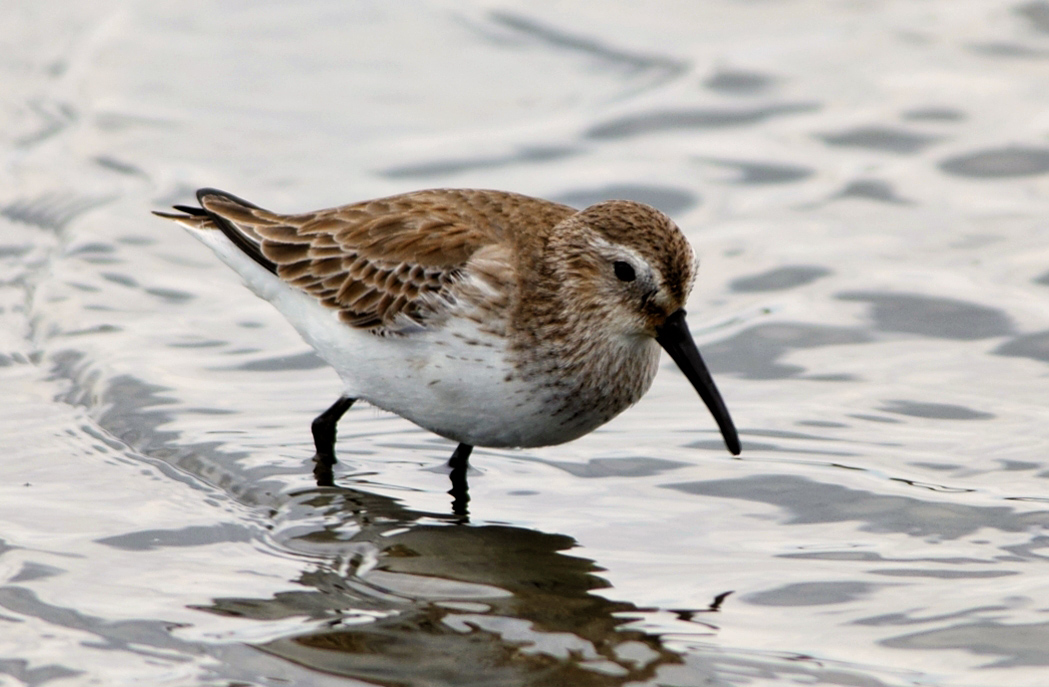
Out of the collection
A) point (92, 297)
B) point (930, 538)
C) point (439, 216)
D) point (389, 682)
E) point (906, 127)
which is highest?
point (906, 127)

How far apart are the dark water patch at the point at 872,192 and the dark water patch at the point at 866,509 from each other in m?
4.75

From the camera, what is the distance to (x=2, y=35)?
16031 mm

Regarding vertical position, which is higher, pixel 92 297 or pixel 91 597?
pixel 92 297

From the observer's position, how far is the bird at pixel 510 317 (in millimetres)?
7582

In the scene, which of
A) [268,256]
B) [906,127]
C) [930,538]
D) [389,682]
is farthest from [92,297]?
[906,127]

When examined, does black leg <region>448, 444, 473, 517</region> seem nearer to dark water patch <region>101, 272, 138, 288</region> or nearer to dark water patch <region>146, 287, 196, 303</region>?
dark water patch <region>146, 287, 196, 303</region>

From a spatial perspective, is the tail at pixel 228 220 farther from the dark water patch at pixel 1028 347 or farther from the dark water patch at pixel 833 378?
the dark water patch at pixel 1028 347

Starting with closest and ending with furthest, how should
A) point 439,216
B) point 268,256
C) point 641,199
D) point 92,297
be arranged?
1. point 439,216
2. point 268,256
3. point 92,297
4. point 641,199

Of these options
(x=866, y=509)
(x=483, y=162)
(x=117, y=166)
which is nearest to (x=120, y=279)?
(x=117, y=166)

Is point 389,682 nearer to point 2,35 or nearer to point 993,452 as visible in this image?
point 993,452

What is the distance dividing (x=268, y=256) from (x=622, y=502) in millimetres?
2543

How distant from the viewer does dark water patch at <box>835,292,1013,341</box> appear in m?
10.4

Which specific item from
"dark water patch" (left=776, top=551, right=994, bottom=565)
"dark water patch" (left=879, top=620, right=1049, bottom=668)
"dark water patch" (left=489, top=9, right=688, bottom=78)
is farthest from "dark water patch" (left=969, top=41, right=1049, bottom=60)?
"dark water patch" (left=879, top=620, right=1049, bottom=668)

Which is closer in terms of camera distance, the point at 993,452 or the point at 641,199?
the point at 993,452
